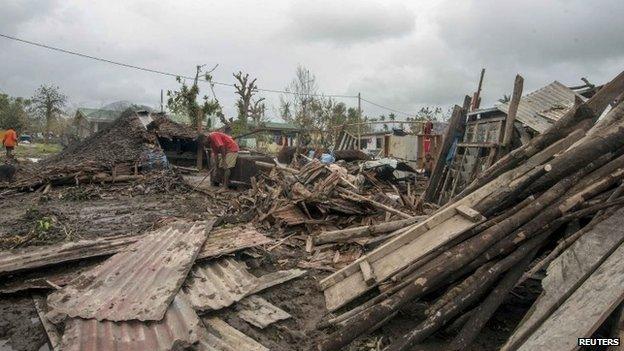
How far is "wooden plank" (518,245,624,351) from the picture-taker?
8.15 ft

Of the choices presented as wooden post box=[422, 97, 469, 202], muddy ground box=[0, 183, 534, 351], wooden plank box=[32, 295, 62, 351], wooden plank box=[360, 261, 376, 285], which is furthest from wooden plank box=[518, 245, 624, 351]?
wooden post box=[422, 97, 469, 202]

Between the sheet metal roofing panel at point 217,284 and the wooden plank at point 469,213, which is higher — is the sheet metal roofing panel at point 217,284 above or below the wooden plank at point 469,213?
below

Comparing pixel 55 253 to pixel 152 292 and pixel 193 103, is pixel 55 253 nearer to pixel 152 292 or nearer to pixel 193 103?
pixel 152 292

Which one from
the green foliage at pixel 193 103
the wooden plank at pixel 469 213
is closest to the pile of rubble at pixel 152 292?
the wooden plank at pixel 469 213

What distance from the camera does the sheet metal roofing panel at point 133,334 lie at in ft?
10.1

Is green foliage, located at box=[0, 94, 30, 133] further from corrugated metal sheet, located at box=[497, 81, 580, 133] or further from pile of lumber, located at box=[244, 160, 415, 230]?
corrugated metal sheet, located at box=[497, 81, 580, 133]

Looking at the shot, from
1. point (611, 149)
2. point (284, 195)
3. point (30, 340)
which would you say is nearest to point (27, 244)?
point (30, 340)

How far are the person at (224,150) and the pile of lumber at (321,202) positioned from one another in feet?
13.6

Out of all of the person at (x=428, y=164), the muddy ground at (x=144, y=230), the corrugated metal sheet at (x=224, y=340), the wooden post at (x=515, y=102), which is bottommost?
the muddy ground at (x=144, y=230)

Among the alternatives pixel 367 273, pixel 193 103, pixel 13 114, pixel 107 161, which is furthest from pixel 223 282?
pixel 13 114

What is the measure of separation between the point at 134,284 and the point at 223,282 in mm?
969

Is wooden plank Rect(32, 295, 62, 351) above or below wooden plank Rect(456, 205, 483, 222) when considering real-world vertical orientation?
below

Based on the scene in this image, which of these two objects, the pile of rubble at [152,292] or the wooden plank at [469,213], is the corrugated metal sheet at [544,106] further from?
the pile of rubble at [152,292]

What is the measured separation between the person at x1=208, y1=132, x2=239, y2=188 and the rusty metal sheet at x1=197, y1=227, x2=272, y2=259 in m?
6.18
